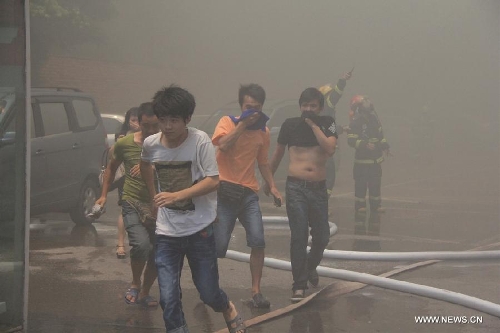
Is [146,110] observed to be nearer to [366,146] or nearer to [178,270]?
[178,270]

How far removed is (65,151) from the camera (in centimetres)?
1023

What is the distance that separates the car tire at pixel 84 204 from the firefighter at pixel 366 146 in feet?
11.1

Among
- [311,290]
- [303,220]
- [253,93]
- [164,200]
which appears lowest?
[311,290]

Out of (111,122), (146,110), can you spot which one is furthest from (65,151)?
(111,122)

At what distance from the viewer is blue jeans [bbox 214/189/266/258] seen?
6133mm

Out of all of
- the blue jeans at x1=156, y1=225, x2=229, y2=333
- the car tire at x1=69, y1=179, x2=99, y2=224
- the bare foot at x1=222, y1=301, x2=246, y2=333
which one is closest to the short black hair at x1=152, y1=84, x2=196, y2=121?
the blue jeans at x1=156, y1=225, x2=229, y2=333

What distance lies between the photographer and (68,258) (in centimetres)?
818

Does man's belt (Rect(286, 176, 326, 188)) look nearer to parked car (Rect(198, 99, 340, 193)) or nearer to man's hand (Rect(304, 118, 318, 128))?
man's hand (Rect(304, 118, 318, 128))

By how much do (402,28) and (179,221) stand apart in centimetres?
2170

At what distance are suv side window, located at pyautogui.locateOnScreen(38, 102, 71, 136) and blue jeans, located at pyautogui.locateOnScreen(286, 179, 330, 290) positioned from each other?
454cm

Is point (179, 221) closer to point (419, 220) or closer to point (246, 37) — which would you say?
point (419, 220)

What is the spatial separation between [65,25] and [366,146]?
12.8 m

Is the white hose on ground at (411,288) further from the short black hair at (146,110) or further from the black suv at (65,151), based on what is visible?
the black suv at (65,151)

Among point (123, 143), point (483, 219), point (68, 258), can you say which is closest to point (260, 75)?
point (483, 219)
